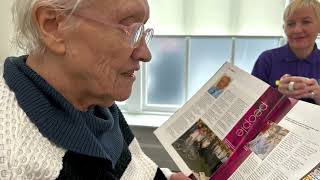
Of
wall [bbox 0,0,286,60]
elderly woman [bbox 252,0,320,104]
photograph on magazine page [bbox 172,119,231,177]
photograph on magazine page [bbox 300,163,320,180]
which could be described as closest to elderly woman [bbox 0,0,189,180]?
photograph on magazine page [bbox 172,119,231,177]

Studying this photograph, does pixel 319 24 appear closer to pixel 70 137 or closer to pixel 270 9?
pixel 270 9

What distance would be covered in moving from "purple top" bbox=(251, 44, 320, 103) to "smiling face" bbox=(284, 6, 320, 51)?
0.05 meters

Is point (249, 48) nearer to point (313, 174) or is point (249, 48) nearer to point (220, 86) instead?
point (220, 86)

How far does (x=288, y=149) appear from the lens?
2.73 feet

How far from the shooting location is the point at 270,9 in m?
1.94

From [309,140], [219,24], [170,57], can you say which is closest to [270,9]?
[219,24]

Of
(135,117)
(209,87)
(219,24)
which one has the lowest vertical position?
(135,117)

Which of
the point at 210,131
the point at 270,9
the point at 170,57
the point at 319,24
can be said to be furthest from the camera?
the point at 170,57

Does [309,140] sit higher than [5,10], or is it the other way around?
[5,10]

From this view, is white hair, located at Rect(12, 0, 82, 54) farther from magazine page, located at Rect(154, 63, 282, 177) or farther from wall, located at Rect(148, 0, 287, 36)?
wall, located at Rect(148, 0, 287, 36)

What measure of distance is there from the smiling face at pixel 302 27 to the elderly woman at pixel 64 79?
1058mm

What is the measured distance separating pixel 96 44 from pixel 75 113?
0.47 feet

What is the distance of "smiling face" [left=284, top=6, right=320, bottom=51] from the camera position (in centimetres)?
157

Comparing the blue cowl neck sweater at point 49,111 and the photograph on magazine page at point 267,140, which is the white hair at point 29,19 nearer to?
the blue cowl neck sweater at point 49,111
